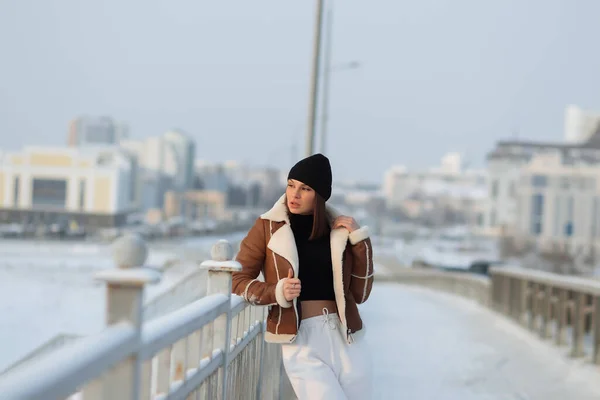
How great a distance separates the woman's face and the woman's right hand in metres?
0.42

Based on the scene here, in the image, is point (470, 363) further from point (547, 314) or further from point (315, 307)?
point (315, 307)

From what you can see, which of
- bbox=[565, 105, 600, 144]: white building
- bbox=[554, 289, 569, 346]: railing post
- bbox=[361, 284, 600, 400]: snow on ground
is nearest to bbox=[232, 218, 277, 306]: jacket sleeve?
bbox=[361, 284, 600, 400]: snow on ground

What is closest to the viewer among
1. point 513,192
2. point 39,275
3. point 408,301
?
point 408,301

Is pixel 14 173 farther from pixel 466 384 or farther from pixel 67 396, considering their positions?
pixel 67 396

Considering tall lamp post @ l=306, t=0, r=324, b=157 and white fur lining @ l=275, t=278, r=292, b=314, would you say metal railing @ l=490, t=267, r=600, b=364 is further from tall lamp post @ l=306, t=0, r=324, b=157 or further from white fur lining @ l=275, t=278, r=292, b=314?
white fur lining @ l=275, t=278, r=292, b=314

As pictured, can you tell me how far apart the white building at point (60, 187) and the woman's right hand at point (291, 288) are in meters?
109

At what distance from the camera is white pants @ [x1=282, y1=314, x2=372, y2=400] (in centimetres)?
438

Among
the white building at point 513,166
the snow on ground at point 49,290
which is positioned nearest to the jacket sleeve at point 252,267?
the snow on ground at point 49,290

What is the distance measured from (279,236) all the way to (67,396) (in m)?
2.27

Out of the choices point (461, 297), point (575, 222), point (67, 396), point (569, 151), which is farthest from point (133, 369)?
point (569, 151)

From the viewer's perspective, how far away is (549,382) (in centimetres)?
1042

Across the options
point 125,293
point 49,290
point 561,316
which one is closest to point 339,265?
point 125,293

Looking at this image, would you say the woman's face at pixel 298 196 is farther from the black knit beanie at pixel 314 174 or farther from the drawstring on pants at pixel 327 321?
the drawstring on pants at pixel 327 321

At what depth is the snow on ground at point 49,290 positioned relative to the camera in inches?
1389
